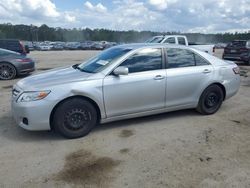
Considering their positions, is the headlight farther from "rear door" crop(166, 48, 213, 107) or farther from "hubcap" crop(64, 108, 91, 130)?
"rear door" crop(166, 48, 213, 107)

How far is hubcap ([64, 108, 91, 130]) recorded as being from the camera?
15.4 feet

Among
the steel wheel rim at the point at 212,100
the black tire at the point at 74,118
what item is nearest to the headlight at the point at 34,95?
the black tire at the point at 74,118

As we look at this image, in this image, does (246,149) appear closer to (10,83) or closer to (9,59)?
(10,83)

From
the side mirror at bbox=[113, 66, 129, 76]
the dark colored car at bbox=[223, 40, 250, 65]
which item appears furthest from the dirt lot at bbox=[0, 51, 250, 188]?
the dark colored car at bbox=[223, 40, 250, 65]

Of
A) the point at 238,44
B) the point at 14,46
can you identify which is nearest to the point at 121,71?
the point at 14,46

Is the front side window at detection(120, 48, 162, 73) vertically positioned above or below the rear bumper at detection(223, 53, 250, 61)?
above

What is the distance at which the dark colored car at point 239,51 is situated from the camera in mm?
16964

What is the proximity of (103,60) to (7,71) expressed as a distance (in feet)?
23.1

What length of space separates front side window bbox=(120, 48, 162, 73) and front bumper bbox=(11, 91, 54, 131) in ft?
4.93

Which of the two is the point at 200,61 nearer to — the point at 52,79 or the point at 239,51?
the point at 52,79

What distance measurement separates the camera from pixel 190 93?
5715 mm

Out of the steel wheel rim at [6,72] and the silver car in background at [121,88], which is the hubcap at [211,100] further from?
the steel wheel rim at [6,72]

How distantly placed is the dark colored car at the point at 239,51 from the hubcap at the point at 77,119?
47.4 ft

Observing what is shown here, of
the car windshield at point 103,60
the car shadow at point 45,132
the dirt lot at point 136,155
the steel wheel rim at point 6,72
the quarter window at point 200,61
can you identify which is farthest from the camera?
the steel wheel rim at point 6,72
